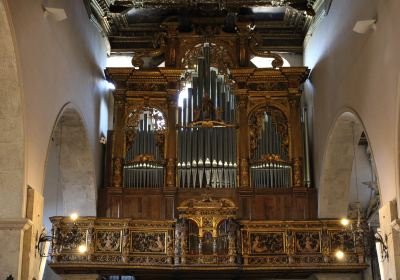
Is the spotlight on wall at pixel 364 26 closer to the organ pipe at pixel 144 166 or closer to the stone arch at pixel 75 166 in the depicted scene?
the stone arch at pixel 75 166

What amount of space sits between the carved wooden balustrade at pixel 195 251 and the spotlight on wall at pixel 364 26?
4.50m

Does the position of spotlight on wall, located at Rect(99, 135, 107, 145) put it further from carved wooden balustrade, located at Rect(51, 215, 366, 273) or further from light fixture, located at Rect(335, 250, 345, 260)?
light fixture, located at Rect(335, 250, 345, 260)

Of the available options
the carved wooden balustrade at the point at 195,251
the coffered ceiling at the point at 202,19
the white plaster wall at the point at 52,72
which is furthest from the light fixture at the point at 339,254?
the coffered ceiling at the point at 202,19

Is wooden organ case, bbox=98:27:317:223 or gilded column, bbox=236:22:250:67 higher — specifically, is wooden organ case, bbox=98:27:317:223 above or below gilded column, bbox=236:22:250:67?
below

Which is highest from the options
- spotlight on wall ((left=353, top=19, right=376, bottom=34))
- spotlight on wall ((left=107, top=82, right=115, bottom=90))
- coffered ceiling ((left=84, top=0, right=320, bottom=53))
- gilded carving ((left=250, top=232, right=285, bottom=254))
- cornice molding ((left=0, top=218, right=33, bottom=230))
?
coffered ceiling ((left=84, top=0, right=320, bottom=53))

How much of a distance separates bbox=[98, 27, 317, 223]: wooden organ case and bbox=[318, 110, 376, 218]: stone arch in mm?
470

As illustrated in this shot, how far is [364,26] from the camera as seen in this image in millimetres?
12438

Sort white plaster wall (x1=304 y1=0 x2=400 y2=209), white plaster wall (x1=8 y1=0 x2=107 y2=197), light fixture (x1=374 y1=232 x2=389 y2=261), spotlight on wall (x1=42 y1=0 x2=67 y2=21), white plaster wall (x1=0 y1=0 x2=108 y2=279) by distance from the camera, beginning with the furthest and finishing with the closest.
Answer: spotlight on wall (x1=42 y1=0 x2=67 y2=21) < light fixture (x1=374 y1=232 x2=389 y2=261) < white plaster wall (x1=8 y1=0 x2=107 y2=197) < white plaster wall (x1=304 y1=0 x2=400 y2=209) < white plaster wall (x1=0 y1=0 x2=108 y2=279)

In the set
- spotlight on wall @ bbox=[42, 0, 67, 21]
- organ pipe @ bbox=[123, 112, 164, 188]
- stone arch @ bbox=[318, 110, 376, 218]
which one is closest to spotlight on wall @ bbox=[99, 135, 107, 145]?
organ pipe @ bbox=[123, 112, 164, 188]

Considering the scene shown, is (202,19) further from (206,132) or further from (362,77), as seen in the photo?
(362,77)

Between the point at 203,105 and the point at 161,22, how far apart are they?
2853 millimetres

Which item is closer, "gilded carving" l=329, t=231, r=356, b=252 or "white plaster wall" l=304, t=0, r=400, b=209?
"white plaster wall" l=304, t=0, r=400, b=209

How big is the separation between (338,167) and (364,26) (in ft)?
15.2

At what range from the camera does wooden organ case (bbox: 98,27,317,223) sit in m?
17.2
